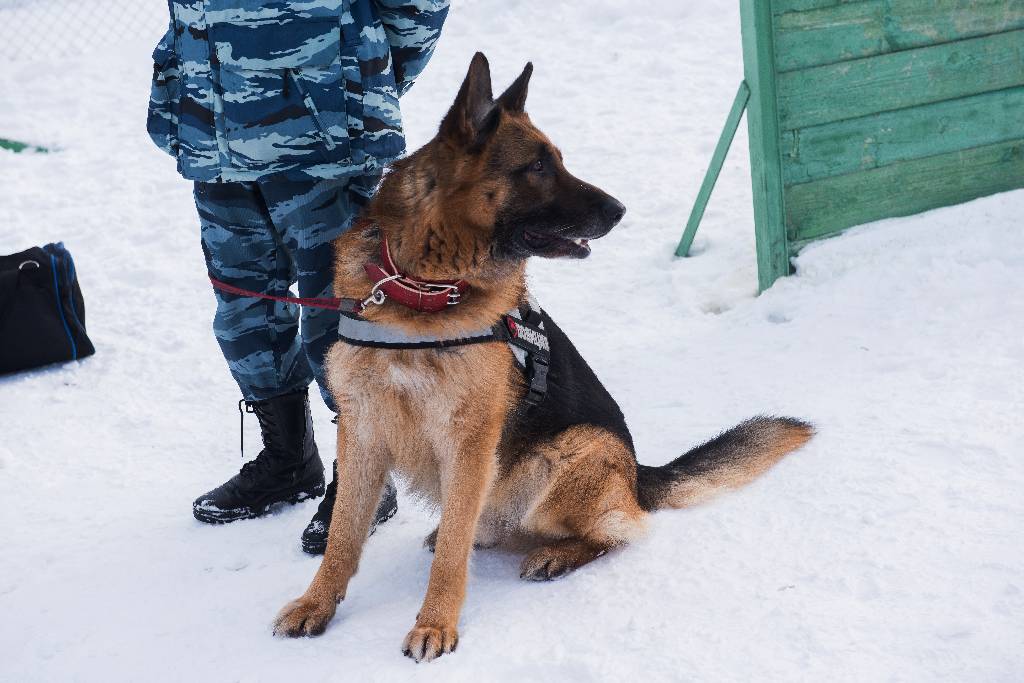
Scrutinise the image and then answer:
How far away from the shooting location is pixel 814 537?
258 centimetres

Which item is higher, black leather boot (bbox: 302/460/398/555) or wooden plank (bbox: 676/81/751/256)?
wooden plank (bbox: 676/81/751/256)

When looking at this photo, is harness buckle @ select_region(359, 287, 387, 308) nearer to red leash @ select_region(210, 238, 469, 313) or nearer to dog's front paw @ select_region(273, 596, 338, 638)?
red leash @ select_region(210, 238, 469, 313)

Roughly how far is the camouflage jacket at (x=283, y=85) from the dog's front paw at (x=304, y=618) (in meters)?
1.26

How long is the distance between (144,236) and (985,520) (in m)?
5.19

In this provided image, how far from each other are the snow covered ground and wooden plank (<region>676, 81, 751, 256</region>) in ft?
0.48

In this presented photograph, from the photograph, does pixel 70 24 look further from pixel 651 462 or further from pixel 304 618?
pixel 304 618

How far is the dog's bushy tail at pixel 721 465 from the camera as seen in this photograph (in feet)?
9.46

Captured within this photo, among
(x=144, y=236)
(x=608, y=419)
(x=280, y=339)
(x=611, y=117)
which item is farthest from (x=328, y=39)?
(x=611, y=117)

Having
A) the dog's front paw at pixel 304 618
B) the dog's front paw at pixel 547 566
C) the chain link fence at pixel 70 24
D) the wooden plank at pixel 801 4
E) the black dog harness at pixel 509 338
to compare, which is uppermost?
the chain link fence at pixel 70 24

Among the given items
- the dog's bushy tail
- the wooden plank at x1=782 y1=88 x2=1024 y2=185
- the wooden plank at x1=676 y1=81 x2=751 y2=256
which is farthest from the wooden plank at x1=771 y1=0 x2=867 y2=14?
the dog's bushy tail

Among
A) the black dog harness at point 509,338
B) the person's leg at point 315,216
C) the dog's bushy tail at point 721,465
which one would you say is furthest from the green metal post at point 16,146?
the dog's bushy tail at point 721,465

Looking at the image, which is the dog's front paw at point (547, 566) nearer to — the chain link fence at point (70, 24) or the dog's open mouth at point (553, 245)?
the dog's open mouth at point (553, 245)

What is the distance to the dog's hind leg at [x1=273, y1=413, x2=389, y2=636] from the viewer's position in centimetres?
250

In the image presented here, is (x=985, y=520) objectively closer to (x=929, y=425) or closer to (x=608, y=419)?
(x=929, y=425)
